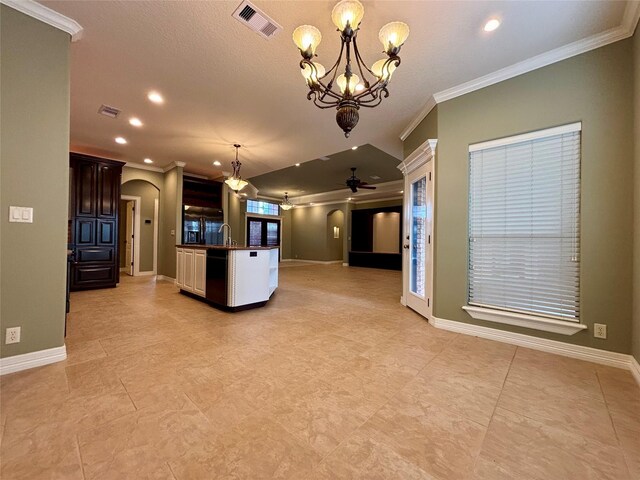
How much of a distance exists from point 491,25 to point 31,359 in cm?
472

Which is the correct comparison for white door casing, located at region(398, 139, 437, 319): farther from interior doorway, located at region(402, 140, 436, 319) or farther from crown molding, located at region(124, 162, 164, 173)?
crown molding, located at region(124, 162, 164, 173)

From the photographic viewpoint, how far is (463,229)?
306cm

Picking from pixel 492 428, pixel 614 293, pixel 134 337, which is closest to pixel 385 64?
pixel 492 428

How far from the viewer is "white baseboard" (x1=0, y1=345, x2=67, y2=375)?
1.99 metres

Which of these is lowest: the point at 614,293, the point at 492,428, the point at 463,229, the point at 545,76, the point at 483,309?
the point at 492,428

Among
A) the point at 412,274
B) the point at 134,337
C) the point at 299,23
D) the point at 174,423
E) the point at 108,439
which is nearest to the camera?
the point at 108,439

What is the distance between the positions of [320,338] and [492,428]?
65.7 inches

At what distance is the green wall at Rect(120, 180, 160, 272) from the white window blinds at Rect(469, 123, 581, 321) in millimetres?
7818

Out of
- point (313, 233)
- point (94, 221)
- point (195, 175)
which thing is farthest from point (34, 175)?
point (313, 233)

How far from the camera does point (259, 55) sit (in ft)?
8.50

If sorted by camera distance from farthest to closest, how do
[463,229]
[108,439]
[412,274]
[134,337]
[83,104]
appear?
[412,274]
[83,104]
[463,229]
[134,337]
[108,439]

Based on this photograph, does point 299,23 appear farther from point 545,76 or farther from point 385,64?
point 545,76

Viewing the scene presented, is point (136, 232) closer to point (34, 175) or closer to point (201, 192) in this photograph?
point (201, 192)

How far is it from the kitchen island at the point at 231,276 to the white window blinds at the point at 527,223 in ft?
9.49
